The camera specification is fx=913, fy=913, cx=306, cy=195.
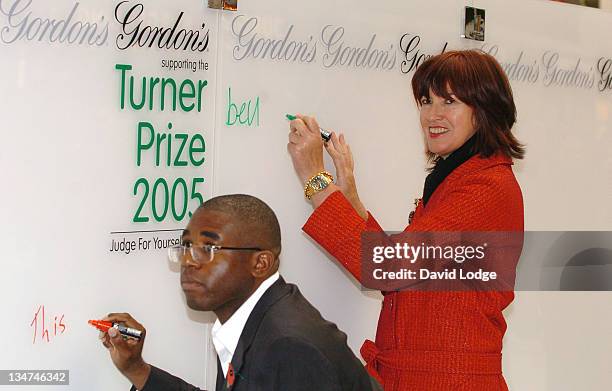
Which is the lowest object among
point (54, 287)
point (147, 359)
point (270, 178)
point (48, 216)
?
→ point (147, 359)

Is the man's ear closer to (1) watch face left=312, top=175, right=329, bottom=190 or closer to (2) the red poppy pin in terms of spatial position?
(2) the red poppy pin

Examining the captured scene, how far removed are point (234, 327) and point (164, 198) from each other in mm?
607

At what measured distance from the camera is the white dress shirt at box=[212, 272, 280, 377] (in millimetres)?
1802

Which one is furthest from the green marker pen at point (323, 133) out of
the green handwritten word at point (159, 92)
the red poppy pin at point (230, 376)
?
the red poppy pin at point (230, 376)

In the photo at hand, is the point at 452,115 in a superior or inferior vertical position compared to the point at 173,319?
superior

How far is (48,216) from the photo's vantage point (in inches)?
83.4

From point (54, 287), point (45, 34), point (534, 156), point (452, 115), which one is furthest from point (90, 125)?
point (534, 156)

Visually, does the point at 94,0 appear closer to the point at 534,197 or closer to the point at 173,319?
the point at 173,319

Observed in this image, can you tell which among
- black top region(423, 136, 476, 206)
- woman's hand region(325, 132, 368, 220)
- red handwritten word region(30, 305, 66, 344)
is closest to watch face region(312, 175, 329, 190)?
woman's hand region(325, 132, 368, 220)

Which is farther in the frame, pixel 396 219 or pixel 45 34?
pixel 396 219

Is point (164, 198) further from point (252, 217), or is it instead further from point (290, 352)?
point (290, 352)

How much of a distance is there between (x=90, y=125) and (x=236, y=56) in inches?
17.8

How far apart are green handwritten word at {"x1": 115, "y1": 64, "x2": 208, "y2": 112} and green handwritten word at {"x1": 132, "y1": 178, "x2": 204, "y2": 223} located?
19 centimetres

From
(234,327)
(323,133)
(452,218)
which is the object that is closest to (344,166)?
(323,133)
